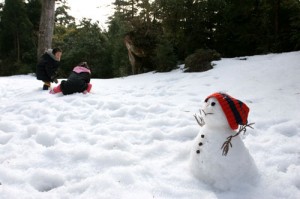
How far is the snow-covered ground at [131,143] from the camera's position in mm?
2340

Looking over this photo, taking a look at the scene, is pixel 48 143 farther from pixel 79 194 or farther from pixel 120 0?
pixel 120 0

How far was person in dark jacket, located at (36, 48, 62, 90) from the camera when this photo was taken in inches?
268

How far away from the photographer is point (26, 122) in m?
4.17

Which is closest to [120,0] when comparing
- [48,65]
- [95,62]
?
[95,62]

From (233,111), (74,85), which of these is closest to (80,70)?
(74,85)

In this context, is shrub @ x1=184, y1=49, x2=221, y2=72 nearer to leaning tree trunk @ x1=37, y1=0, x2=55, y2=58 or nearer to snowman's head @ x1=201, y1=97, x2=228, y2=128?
leaning tree trunk @ x1=37, y1=0, x2=55, y2=58

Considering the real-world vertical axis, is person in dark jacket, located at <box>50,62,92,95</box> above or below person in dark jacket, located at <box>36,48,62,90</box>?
below

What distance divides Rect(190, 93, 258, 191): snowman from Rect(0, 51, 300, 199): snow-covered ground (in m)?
0.09

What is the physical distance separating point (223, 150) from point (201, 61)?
6759 millimetres

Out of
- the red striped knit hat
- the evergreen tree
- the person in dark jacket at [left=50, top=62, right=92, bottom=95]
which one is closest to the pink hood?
the person in dark jacket at [left=50, top=62, right=92, bottom=95]

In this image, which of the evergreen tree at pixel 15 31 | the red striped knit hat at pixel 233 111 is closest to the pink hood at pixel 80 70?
the red striped knit hat at pixel 233 111

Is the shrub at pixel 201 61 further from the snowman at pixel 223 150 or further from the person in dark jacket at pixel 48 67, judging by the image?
the snowman at pixel 223 150

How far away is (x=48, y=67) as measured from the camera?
6.83 m

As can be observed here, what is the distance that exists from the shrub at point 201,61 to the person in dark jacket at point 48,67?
4154 millimetres
